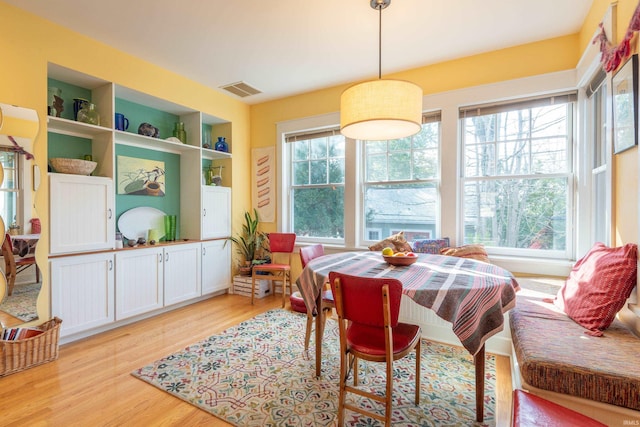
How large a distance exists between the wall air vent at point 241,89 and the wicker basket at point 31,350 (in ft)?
10.2

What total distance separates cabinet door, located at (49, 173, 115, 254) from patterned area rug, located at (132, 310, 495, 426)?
1347 mm

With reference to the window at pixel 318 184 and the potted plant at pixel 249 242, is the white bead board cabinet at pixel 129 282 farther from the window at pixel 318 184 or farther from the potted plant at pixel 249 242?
the window at pixel 318 184

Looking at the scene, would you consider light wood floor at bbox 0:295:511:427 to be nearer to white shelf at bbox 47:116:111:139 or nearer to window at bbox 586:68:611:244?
window at bbox 586:68:611:244

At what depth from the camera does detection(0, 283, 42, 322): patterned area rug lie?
7.88 ft

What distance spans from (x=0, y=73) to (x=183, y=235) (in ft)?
7.65

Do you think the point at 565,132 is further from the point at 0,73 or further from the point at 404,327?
the point at 0,73

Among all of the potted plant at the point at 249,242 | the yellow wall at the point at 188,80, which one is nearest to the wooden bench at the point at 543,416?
the yellow wall at the point at 188,80

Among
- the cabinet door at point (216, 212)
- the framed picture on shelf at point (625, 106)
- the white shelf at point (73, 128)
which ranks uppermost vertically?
the white shelf at point (73, 128)

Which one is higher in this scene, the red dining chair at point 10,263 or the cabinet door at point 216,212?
the cabinet door at point 216,212

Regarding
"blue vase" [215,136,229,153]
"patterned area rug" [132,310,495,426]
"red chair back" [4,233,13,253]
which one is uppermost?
"blue vase" [215,136,229,153]

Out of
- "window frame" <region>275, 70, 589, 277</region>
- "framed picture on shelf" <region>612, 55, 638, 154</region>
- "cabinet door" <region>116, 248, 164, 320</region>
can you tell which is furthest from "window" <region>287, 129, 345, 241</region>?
"framed picture on shelf" <region>612, 55, 638, 154</region>

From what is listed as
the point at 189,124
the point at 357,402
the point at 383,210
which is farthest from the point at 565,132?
the point at 189,124

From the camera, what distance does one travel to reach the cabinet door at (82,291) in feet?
8.75

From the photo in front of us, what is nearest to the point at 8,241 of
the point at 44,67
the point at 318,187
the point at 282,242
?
the point at 44,67
